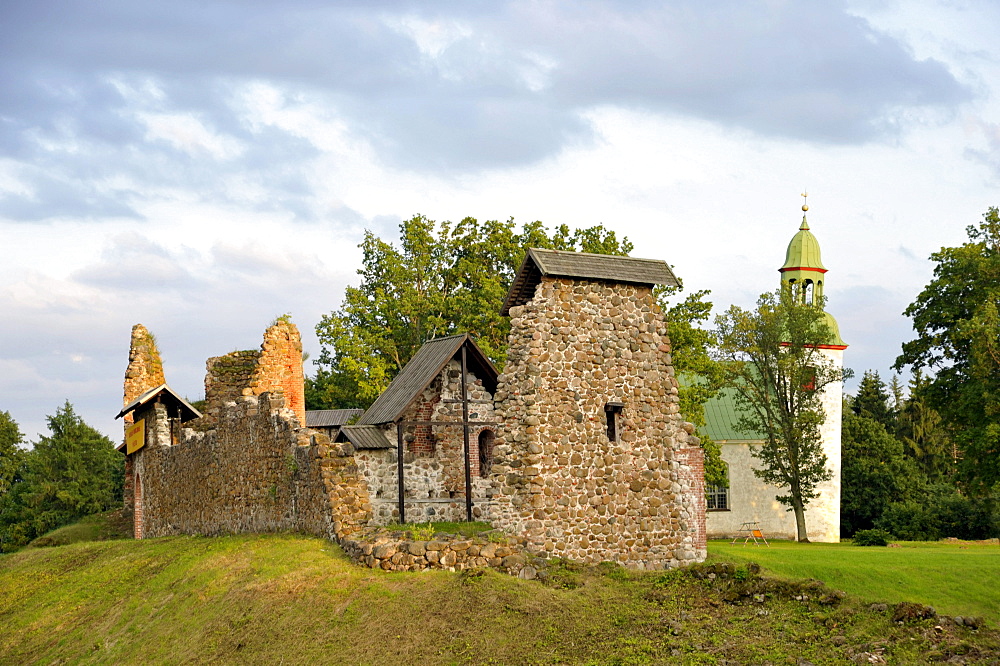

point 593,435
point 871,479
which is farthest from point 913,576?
point 871,479

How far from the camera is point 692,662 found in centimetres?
1403

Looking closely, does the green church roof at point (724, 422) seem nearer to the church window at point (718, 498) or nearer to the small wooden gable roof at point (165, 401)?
the church window at point (718, 498)

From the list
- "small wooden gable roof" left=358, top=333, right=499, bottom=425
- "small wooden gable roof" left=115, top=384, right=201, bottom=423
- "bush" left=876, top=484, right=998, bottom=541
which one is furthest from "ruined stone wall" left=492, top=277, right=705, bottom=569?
"bush" left=876, top=484, right=998, bottom=541

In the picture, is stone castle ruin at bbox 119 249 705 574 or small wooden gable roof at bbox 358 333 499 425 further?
small wooden gable roof at bbox 358 333 499 425

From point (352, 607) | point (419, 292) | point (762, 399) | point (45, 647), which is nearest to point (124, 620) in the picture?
point (45, 647)

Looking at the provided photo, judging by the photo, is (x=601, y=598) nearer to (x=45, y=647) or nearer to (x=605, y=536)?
(x=605, y=536)

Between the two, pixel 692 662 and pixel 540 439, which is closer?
pixel 692 662

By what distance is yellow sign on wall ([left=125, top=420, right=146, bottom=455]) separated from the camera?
3262 cm

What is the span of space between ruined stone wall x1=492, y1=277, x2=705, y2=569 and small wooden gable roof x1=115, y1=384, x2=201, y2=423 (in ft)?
53.6

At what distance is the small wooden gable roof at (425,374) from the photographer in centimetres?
2411

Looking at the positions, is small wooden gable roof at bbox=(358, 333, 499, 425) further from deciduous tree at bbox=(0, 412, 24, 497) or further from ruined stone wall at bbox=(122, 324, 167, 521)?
deciduous tree at bbox=(0, 412, 24, 497)

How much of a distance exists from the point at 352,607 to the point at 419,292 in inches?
1001

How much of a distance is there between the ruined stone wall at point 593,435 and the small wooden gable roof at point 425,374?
517 centimetres

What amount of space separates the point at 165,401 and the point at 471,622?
20.5 m
